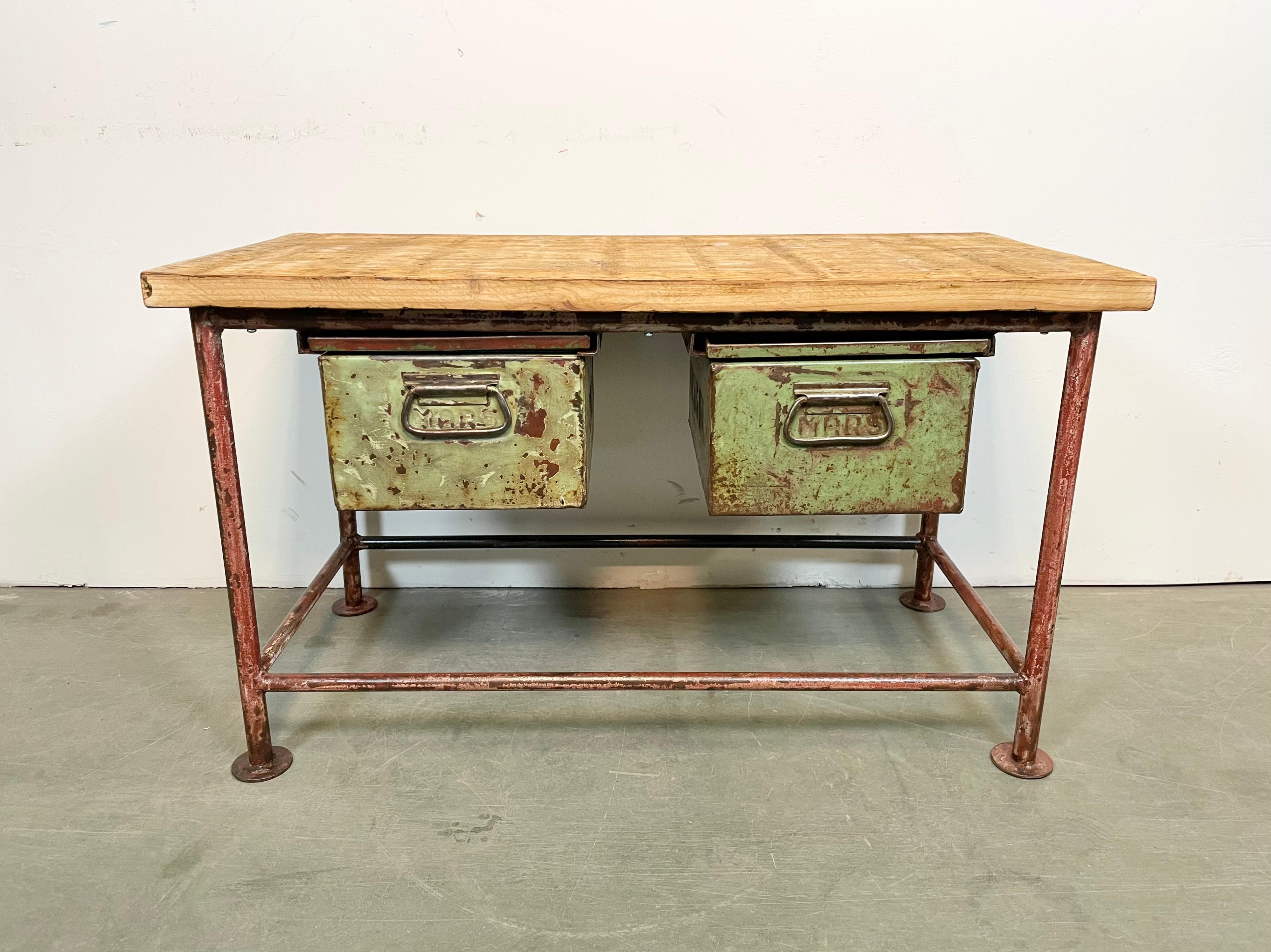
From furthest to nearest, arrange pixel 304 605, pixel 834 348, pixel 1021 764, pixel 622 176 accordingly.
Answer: pixel 622 176 → pixel 304 605 → pixel 1021 764 → pixel 834 348

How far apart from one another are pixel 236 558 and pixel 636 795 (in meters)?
0.83

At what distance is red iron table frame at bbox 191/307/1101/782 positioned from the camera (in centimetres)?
144

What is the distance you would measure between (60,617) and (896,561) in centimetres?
219

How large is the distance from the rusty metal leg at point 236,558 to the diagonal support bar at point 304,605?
0.10ft

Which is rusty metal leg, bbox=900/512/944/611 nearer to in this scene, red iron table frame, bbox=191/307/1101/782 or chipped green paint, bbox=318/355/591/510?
red iron table frame, bbox=191/307/1101/782

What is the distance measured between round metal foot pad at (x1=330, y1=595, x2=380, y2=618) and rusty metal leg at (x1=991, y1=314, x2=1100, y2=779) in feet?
4.97

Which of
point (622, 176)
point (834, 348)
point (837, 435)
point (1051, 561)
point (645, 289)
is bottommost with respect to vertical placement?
point (1051, 561)

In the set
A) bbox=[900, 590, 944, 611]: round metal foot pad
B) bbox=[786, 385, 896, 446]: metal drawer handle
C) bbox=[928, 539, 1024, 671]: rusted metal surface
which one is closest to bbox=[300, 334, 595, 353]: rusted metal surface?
bbox=[786, 385, 896, 446]: metal drawer handle

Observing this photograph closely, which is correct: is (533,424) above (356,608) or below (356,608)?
above

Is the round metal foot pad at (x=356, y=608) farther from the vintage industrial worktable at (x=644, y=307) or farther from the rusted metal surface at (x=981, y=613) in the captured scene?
the rusted metal surface at (x=981, y=613)

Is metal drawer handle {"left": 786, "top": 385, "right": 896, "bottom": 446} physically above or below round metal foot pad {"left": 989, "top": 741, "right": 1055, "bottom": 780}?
above

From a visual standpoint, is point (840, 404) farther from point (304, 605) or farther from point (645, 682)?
point (304, 605)

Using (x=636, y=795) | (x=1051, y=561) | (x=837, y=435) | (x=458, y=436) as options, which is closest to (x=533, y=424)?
(x=458, y=436)

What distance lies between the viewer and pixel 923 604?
2342 millimetres
